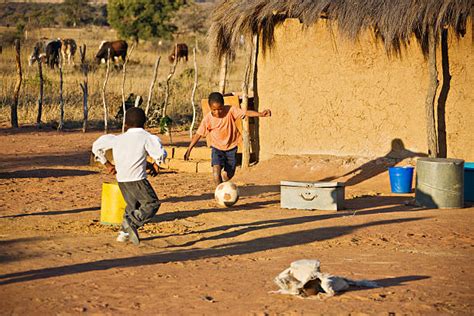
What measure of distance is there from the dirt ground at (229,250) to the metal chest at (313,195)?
0.48 ft

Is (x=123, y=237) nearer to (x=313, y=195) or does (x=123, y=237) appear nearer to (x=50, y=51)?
(x=313, y=195)

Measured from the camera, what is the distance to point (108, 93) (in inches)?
936

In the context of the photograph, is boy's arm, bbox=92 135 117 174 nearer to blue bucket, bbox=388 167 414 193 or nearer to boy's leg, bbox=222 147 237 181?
boy's leg, bbox=222 147 237 181

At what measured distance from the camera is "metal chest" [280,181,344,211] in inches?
409

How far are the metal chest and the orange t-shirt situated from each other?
93 centimetres

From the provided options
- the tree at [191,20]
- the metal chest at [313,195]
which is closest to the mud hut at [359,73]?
the metal chest at [313,195]

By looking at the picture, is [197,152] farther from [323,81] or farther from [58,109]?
[58,109]

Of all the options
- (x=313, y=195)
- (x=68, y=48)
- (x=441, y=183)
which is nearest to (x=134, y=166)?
(x=313, y=195)

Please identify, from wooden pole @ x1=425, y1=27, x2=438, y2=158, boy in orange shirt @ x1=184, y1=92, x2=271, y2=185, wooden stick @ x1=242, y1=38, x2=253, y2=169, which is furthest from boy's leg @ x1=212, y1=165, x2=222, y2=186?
wooden pole @ x1=425, y1=27, x2=438, y2=158

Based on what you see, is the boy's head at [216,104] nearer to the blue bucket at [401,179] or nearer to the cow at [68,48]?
the blue bucket at [401,179]

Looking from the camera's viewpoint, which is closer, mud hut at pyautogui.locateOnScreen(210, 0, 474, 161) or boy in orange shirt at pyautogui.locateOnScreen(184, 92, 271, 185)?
boy in orange shirt at pyautogui.locateOnScreen(184, 92, 271, 185)

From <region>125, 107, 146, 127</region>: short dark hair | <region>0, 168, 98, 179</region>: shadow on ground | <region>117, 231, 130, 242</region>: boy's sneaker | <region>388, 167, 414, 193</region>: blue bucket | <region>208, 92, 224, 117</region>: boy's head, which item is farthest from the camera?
<region>0, 168, 98, 179</region>: shadow on ground

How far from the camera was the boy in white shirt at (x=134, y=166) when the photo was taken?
8070 mm

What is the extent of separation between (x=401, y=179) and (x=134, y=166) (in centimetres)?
488
